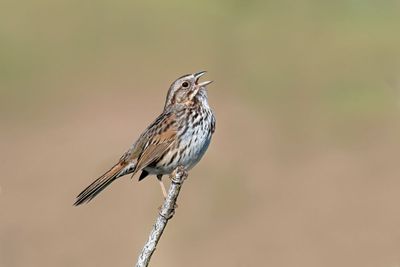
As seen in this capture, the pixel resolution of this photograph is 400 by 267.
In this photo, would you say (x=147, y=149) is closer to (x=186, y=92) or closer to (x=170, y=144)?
(x=170, y=144)

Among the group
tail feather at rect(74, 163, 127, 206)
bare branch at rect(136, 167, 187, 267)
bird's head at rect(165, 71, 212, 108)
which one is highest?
bird's head at rect(165, 71, 212, 108)

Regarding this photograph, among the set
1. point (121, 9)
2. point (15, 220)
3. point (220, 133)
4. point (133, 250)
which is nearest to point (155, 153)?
point (133, 250)

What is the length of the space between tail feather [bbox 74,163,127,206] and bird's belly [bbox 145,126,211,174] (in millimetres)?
224

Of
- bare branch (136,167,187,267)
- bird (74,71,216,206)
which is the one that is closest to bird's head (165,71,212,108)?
bird (74,71,216,206)

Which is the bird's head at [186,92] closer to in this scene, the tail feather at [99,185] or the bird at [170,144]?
the bird at [170,144]

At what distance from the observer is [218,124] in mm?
11727

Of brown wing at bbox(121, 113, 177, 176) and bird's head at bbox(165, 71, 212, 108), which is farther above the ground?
bird's head at bbox(165, 71, 212, 108)

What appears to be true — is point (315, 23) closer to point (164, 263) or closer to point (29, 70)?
point (29, 70)

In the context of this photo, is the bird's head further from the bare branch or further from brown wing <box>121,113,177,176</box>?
the bare branch

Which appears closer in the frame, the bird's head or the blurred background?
the bird's head

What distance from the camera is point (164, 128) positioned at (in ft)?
22.4

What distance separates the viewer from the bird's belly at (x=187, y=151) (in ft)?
21.8

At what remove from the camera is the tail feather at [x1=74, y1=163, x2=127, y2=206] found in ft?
20.5

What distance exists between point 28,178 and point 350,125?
3.22 metres
